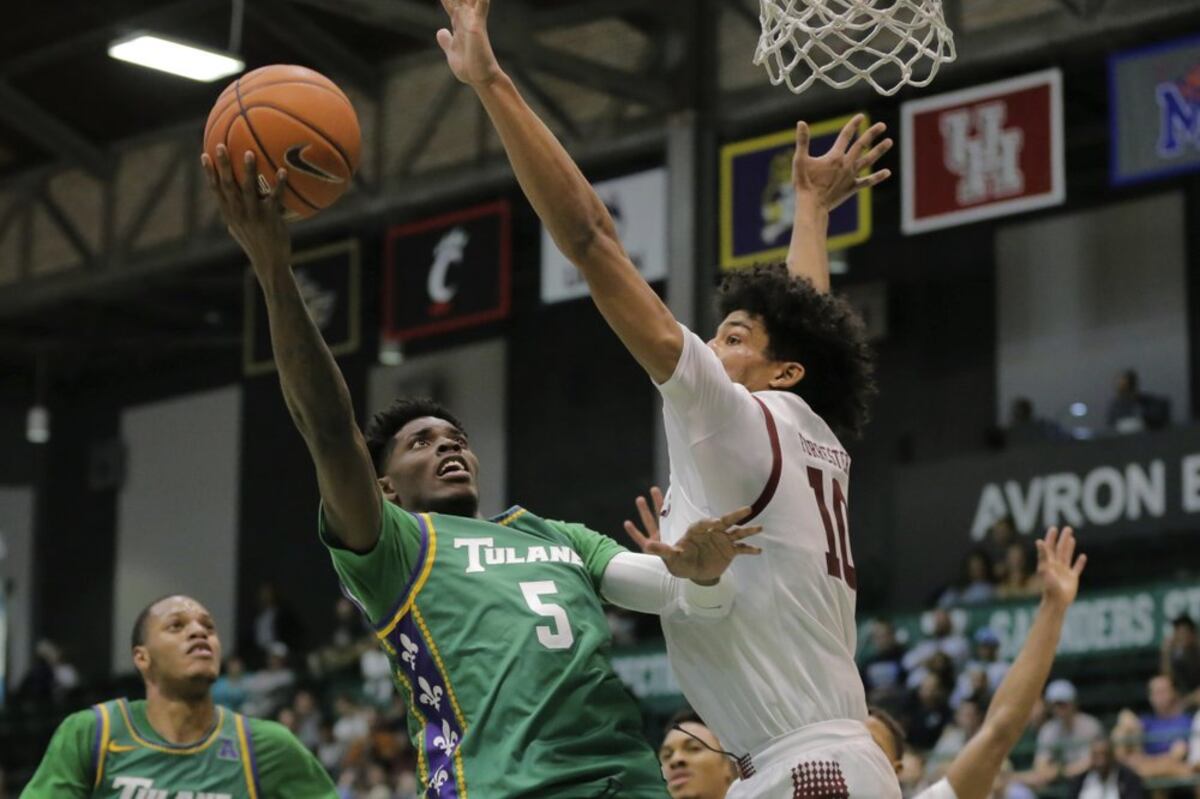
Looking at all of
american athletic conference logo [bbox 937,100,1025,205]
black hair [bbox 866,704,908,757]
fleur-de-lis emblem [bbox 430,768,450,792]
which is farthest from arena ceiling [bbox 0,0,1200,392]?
fleur-de-lis emblem [bbox 430,768,450,792]

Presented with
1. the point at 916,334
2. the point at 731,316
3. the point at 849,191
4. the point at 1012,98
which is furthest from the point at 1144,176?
the point at 731,316

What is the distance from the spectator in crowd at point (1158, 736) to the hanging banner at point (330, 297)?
31.5ft

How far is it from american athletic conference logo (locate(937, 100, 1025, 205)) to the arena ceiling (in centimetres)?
131

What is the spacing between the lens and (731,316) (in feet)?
16.5

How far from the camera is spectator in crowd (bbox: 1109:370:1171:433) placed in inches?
724

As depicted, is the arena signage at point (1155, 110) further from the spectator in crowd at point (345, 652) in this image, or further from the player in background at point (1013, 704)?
the player in background at point (1013, 704)

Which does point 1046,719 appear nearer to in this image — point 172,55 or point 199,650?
point 172,55

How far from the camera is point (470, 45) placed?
15.0 feet

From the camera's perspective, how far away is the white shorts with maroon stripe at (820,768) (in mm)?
4523

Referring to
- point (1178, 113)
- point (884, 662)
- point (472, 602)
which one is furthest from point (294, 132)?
point (884, 662)

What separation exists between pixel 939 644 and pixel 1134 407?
11.8ft

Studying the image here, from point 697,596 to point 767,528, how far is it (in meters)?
0.23

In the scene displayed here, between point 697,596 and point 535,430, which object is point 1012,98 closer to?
point 535,430

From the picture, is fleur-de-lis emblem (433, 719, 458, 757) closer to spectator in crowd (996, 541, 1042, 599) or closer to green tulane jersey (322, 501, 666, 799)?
green tulane jersey (322, 501, 666, 799)
